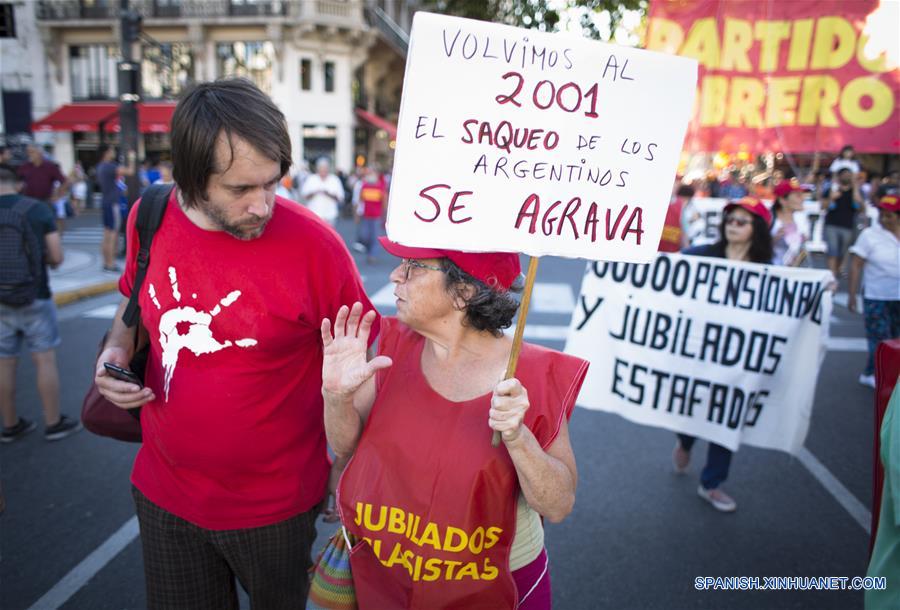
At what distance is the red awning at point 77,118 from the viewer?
24656 mm

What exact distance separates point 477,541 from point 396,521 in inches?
8.7

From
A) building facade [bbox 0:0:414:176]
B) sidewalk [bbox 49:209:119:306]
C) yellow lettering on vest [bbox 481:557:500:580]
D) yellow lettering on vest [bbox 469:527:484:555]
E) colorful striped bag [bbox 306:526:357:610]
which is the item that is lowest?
sidewalk [bbox 49:209:119:306]

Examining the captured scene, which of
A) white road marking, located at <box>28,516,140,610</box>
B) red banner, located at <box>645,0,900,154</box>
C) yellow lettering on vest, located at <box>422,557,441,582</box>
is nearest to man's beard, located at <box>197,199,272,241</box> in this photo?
yellow lettering on vest, located at <box>422,557,441,582</box>

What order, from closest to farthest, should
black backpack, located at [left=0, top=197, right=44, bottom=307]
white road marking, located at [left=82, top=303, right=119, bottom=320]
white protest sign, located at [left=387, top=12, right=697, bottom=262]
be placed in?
white protest sign, located at [left=387, top=12, right=697, bottom=262]
black backpack, located at [left=0, top=197, right=44, bottom=307]
white road marking, located at [left=82, top=303, right=119, bottom=320]

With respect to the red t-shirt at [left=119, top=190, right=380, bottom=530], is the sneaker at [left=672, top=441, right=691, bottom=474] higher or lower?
lower

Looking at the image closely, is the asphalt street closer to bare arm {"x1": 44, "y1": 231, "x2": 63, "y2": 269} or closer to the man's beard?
bare arm {"x1": 44, "y1": 231, "x2": 63, "y2": 269}

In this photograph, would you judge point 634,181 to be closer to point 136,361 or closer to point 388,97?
point 136,361

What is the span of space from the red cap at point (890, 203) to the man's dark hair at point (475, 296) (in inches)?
206

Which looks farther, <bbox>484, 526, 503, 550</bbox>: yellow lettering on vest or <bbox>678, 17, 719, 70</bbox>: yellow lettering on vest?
<bbox>678, 17, 719, 70</bbox>: yellow lettering on vest

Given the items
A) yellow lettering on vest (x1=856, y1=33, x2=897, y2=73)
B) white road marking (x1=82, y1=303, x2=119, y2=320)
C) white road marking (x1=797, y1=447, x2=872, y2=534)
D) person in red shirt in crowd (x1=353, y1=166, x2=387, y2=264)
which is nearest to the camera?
white road marking (x1=797, y1=447, x2=872, y2=534)

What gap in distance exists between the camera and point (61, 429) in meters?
4.35

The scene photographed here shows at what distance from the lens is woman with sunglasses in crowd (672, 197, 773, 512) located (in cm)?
364

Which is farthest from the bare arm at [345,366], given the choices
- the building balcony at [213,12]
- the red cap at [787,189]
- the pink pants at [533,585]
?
the building balcony at [213,12]

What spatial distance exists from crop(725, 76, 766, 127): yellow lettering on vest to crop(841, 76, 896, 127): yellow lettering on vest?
63 cm
